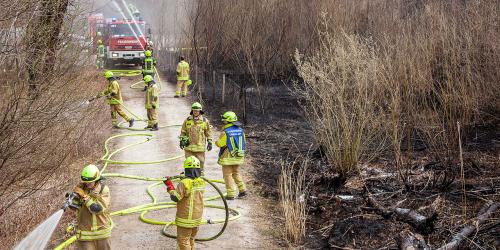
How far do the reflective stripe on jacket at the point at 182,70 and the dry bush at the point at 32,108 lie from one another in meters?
8.81

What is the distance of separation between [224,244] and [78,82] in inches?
223

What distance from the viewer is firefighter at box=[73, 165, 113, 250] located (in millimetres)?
6840

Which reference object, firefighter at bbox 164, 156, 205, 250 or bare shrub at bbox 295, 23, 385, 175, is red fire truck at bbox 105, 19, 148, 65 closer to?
bare shrub at bbox 295, 23, 385, 175

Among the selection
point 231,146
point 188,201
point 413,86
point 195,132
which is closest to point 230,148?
point 231,146

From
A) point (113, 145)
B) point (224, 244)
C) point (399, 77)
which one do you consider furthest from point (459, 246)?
point (113, 145)

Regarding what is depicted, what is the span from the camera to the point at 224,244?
8.81 m

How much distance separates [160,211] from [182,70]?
11141 mm

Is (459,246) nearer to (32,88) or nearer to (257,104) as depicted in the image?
(32,88)

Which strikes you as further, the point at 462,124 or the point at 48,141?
the point at 462,124

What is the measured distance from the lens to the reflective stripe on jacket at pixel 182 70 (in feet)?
67.5

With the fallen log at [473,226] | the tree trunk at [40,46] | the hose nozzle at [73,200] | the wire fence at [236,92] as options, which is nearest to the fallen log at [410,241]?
the fallen log at [473,226]

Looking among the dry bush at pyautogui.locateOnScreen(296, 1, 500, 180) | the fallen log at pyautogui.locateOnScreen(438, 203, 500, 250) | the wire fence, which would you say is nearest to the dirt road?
the dry bush at pyautogui.locateOnScreen(296, 1, 500, 180)

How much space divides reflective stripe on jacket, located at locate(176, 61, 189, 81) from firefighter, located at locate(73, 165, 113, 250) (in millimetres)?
13859

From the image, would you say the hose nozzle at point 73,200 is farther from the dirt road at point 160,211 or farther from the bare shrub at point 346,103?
the bare shrub at point 346,103
